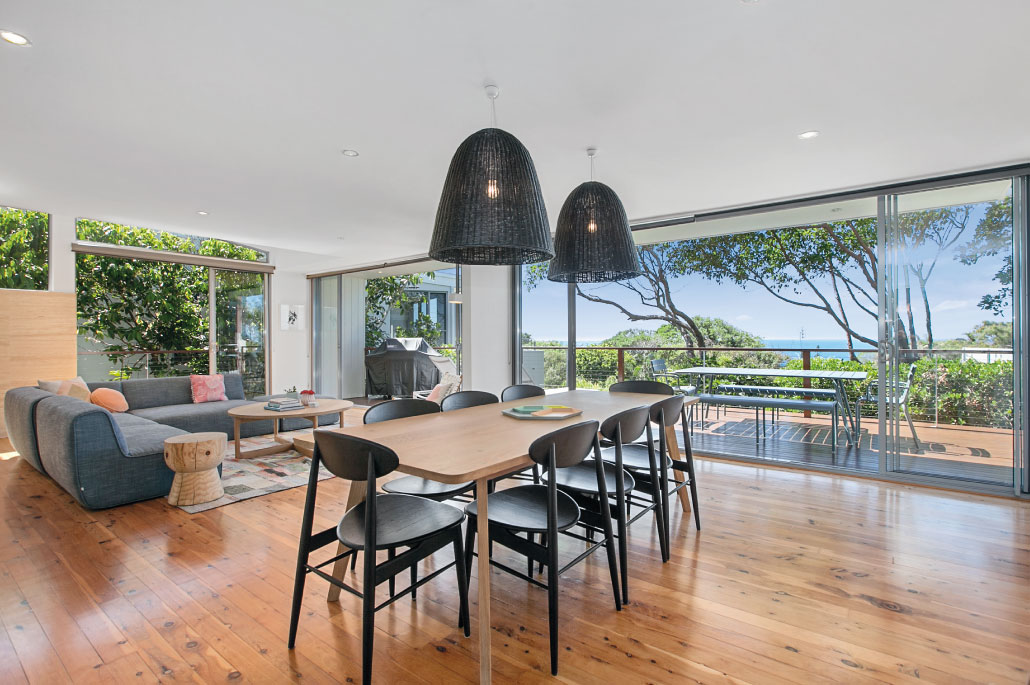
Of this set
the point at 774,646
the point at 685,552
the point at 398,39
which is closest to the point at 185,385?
the point at 398,39

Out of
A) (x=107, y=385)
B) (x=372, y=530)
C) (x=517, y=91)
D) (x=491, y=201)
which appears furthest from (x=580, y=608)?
(x=107, y=385)

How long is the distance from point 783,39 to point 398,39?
1615 millimetres

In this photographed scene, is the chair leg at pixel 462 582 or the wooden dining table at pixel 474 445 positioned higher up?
the wooden dining table at pixel 474 445

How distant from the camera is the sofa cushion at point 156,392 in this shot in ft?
17.6

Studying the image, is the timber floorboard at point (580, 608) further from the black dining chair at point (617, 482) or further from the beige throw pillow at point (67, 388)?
the beige throw pillow at point (67, 388)

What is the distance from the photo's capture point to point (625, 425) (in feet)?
7.66

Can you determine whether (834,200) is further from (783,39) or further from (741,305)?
(783,39)

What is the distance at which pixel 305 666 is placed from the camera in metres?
1.77

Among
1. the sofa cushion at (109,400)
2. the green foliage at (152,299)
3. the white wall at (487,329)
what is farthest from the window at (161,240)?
the white wall at (487,329)

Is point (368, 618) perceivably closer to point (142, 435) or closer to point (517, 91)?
point (517, 91)

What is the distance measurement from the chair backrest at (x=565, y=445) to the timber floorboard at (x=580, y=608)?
0.70 m

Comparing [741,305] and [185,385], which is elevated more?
[741,305]

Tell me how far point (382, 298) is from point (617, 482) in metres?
7.78

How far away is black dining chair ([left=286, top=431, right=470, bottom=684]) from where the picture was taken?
5.27 feet
